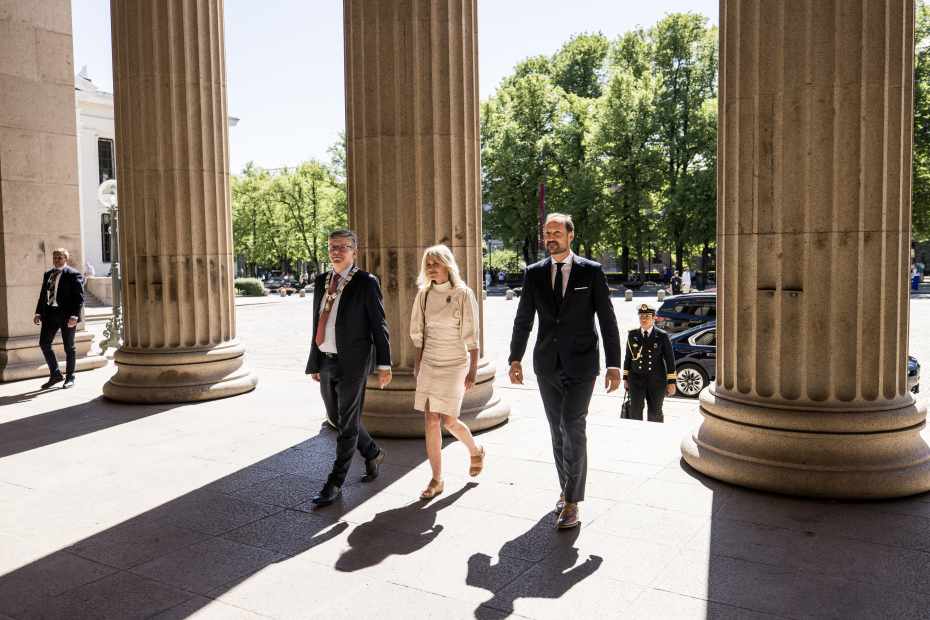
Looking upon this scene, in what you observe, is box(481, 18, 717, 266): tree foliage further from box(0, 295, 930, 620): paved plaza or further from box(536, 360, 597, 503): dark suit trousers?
box(536, 360, 597, 503): dark suit trousers

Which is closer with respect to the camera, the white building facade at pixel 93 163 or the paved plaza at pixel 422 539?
the paved plaza at pixel 422 539

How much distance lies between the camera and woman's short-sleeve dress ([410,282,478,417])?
18.0 ft

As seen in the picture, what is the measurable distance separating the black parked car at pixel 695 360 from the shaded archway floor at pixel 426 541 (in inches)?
229

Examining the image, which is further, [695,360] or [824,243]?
[695,360]

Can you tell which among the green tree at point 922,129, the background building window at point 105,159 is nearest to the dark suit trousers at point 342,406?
the green tree at point 922,129

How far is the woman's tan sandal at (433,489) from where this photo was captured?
5586mm

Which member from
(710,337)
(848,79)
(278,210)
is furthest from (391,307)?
(278,210)

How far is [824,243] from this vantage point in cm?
551

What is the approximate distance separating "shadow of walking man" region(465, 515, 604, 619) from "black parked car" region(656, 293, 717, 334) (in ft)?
34.2

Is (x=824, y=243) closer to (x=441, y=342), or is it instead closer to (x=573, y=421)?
(x=573, y=421)

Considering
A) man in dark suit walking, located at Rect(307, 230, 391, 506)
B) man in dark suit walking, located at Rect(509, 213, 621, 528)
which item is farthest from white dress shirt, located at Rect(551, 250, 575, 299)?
man in dark suit walking, located at Rect(307, 230, 391, 506)

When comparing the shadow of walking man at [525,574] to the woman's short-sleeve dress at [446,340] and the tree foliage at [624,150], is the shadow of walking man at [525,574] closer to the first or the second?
the woman's short-sleeve dress at [446,340]

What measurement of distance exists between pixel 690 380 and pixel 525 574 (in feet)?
30.8

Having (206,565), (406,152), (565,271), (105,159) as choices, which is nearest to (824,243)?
(565,271)
